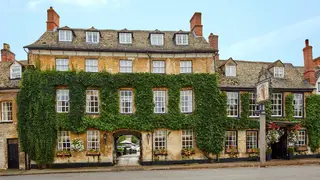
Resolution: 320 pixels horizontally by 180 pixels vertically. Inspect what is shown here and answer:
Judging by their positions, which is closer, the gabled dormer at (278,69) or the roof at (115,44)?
the roof at (115,44)

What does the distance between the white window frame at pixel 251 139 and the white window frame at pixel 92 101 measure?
13.0 meters

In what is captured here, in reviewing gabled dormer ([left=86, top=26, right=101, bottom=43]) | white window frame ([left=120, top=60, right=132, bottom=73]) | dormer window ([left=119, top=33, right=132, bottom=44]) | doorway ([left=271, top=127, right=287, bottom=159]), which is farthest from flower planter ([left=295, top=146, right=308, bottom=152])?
gabled dormer ([left=86, top=26, right=101, bottom=43])

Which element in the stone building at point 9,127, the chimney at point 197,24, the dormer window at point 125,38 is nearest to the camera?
the stone building at point 9,127

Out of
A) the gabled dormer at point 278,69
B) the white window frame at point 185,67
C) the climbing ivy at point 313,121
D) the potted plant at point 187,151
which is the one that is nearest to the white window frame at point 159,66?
the white window frame at point 185,67

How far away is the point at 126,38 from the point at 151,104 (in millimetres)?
6274

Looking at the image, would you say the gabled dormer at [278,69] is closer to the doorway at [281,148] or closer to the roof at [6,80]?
the doorway at [281,148]

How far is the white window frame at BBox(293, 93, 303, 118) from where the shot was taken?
24339 mm

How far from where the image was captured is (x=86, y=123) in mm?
21422

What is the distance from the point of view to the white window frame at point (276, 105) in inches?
949

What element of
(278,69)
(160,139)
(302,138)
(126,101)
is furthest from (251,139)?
(126,101)

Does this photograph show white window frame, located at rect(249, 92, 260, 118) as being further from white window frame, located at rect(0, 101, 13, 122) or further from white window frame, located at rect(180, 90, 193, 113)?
white window frame, located at rect(0, 101, 13, 122)

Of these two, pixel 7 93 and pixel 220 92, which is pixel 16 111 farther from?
pixel 220 92

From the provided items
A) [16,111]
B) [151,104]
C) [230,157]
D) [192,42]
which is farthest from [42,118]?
[230,157]

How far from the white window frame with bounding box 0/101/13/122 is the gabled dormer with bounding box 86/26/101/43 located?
26.7ft
